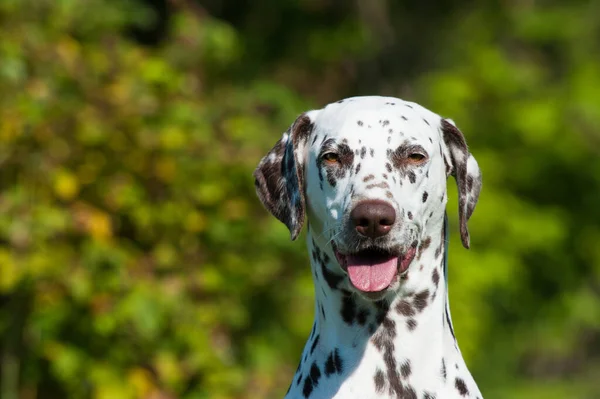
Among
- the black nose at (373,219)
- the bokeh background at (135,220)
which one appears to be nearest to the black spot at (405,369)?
the black nose at (373,219)

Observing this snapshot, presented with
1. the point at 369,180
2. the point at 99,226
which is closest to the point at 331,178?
the point at 369,180

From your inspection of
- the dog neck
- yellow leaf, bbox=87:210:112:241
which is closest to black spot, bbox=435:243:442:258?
the dog neck

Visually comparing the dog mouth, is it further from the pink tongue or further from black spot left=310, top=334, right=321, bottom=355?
black spot left=310, top=334, right=321, bottom=355

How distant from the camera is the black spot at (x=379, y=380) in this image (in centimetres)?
428

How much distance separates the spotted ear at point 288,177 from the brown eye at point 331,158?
178 millimetres

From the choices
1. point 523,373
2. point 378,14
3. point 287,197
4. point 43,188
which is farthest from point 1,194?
point 523,373

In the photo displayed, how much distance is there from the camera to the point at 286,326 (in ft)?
32.4

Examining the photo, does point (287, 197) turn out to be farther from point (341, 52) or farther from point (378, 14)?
point (378, 14)

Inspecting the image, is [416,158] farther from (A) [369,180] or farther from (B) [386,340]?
(B) [386,340]

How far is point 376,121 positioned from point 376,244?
0.60m

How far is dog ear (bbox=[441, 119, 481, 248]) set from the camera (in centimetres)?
474

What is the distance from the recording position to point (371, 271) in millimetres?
4270

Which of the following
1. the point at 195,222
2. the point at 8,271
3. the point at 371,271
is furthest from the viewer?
the point at 195,222

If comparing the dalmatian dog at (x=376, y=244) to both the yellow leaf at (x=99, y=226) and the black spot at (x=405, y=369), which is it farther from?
the yellow leaf at (x=99, y=226)
